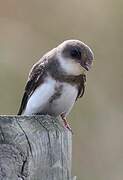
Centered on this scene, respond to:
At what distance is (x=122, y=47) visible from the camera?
25.7 ft

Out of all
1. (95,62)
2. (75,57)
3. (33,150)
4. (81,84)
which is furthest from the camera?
(95,62)

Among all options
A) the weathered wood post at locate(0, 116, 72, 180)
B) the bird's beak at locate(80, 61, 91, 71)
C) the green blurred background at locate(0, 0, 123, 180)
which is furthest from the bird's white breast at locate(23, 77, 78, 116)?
the green blurred background at locate(0, 0, 123, 180)

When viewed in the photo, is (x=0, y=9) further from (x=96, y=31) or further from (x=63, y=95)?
(x=63, y=95)

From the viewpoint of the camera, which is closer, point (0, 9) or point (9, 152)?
point (9, 152)

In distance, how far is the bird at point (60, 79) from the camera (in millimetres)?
4242

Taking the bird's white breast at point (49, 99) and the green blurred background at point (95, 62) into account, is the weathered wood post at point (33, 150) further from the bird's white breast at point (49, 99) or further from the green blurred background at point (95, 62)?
the green blurred background at point (95, 62)

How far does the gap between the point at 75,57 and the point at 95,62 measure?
3.44m

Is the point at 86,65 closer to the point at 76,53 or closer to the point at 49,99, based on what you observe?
the point at 76,53

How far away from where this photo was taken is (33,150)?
2.58m

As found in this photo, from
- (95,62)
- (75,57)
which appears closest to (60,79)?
(75,57)

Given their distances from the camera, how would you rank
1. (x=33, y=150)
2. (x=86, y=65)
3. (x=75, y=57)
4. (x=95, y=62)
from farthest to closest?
(x=95, y=62) → (x=75, y=57) → (x=86, y=65) → (x=33, y=150)

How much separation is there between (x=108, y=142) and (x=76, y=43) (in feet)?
9.99

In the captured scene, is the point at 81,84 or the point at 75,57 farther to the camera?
the point at 81,84

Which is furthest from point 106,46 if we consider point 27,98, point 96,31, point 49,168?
point 49,168
